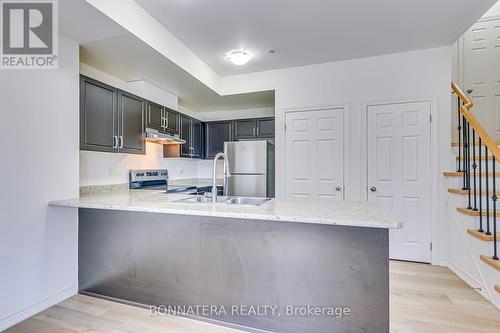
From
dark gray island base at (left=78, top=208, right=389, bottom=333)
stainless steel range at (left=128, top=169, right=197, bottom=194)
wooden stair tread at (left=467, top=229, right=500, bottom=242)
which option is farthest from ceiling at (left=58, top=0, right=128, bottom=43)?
wooden stair tread at (left=467, top=229, right=500, bottom=242)

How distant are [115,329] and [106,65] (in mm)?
2695

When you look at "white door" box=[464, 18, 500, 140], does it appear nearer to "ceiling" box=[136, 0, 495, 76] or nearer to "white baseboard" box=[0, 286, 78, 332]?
"ceiling" box=[136, 0, 495, 76]

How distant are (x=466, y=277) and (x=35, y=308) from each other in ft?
13.1

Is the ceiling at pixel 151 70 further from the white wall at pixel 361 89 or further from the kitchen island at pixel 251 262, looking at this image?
the kitchen island at pixel 251 262

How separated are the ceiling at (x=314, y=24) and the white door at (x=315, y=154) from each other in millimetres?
825

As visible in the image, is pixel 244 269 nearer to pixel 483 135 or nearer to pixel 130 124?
pixel 130 124

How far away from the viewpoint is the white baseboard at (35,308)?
1.80 metres

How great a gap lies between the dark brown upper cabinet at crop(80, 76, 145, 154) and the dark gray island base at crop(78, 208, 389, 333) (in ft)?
2.57

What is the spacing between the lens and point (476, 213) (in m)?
2.43

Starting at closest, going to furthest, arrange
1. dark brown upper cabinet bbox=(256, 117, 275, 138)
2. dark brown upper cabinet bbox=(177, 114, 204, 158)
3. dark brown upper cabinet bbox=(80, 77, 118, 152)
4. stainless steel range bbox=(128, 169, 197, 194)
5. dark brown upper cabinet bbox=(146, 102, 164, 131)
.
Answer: dark brown upper cabinet bbox=(80, 77, 118, 152), dark brown upper cabinet bbox=(146, 102, 164, 131), stainless steel range bbox=(128, 169, 197, 194), dark brown upper cabinet bbox=(177, 114, 204, 158), dark brown upper cabinet bbox=(256, 117, 275, 138)

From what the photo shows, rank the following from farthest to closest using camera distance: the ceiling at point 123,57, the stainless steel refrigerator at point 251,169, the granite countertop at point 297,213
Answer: the stainless steel refrigerator at point 251,169, the ceiling at point 123,57, the granite countertop at point 297,213

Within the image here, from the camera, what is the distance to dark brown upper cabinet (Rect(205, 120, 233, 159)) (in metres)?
4.57

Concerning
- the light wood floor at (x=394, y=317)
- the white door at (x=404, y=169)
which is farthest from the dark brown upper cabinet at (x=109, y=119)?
the white door at (x=404, y=169)
